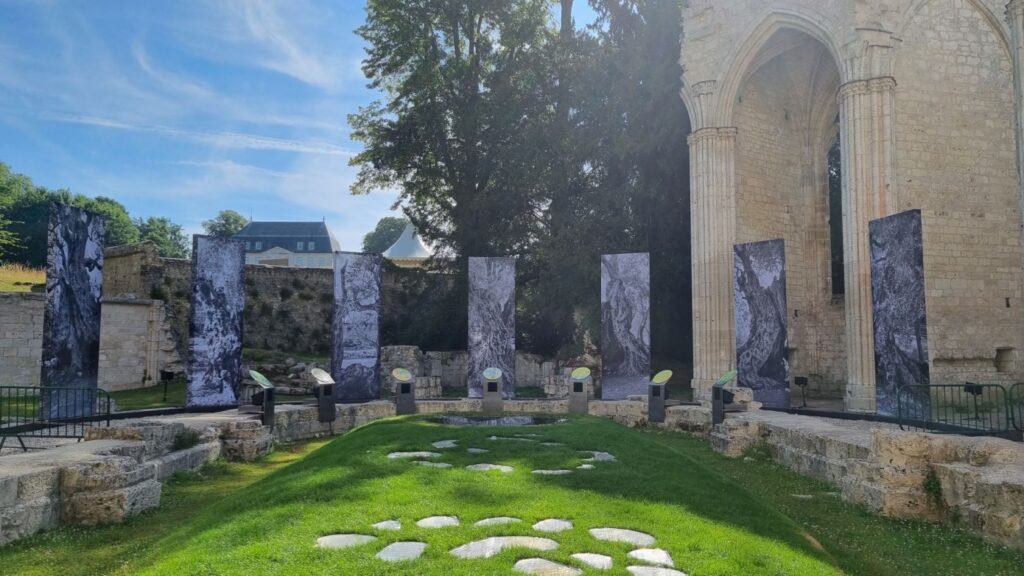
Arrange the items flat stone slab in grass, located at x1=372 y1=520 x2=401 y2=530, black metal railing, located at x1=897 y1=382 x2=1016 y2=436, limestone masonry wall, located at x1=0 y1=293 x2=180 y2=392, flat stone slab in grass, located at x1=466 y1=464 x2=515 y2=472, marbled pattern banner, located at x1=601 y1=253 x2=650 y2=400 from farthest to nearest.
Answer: limestone masonry wall, located at x1=0 y1=293 x2=180 y2=392, marbled pattern banner, located at x1=601 y1=253 x2=650 y2=400, black metal railing, located at x1=897 y1=382 x2=1016 y2=436, flat stone slab in grass, located at x1=466 y1=464 x2=515 y2=472, flat stone slab in grass, located at x1=372 y1=520 x2=401 y2=530

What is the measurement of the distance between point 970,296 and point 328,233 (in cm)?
6107

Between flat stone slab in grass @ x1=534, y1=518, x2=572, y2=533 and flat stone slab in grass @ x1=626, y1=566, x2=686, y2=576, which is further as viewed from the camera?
flat stone slab in grass @ x1=534, y1=518, x2=572, y2=533

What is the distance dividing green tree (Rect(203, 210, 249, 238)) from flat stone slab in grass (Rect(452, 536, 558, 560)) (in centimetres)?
6675

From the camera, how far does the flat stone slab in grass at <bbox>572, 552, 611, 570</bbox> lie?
3.95 m

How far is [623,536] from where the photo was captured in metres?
4.56

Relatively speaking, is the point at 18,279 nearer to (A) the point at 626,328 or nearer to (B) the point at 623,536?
(A) the point at 626,328

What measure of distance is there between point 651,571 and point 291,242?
66804 millimetres

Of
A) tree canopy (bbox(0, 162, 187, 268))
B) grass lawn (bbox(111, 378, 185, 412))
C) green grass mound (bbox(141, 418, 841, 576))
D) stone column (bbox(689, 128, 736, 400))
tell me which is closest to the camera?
green grass mound (bbox(141, 418, 841, 576))

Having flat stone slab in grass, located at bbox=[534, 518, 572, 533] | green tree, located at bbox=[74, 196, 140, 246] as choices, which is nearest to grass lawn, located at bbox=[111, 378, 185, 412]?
flat stone slab in grass, located at bbox=[534, 518, 572, 533]

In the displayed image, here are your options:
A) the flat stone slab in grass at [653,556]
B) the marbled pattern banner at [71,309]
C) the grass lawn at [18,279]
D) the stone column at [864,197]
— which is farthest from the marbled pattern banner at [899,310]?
the grass lawn at [18,279]

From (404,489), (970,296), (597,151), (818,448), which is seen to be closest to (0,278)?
(597,151)

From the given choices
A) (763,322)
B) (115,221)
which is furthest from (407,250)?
(763,322)

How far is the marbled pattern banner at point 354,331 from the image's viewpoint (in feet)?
47.4

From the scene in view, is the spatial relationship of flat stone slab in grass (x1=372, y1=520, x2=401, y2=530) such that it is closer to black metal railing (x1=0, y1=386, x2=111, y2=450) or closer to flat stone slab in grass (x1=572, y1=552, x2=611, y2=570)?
flat stone slab in grass (x1=572, y1=552, x2=611, y2=570)
